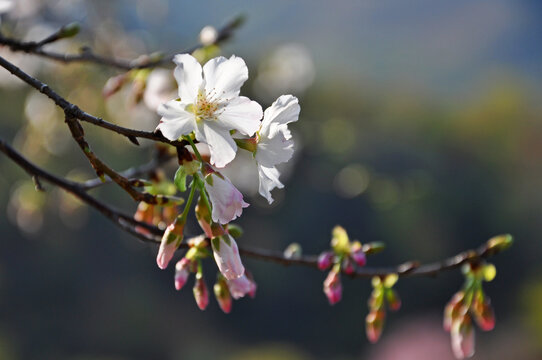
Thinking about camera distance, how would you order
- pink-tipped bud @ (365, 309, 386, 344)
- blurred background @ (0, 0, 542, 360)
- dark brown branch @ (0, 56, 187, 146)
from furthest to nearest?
blurred background @ (0, 0, 542, 360), pink-tipped bud @ (365, 309, 386, 344), dark brown branch @ (0, 56, 187, 146)

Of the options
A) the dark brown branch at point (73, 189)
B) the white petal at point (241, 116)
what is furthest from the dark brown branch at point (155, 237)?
the white petal at point (241, 116)

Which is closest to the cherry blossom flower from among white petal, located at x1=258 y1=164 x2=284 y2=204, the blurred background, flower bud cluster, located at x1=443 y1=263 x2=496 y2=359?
white petal, located at x1=258 y1=164 x2=284 y2=204

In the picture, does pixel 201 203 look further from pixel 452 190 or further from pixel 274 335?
pixel 452 190

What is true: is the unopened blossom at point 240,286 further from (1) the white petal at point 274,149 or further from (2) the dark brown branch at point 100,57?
(2) the dark brown branch at point 100,57

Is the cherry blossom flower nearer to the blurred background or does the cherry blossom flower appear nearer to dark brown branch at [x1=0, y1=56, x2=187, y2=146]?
dark brown branch at [x1=0, y1=56, x2=187, y2=146]

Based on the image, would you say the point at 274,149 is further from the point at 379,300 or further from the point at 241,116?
the point at 379,300
